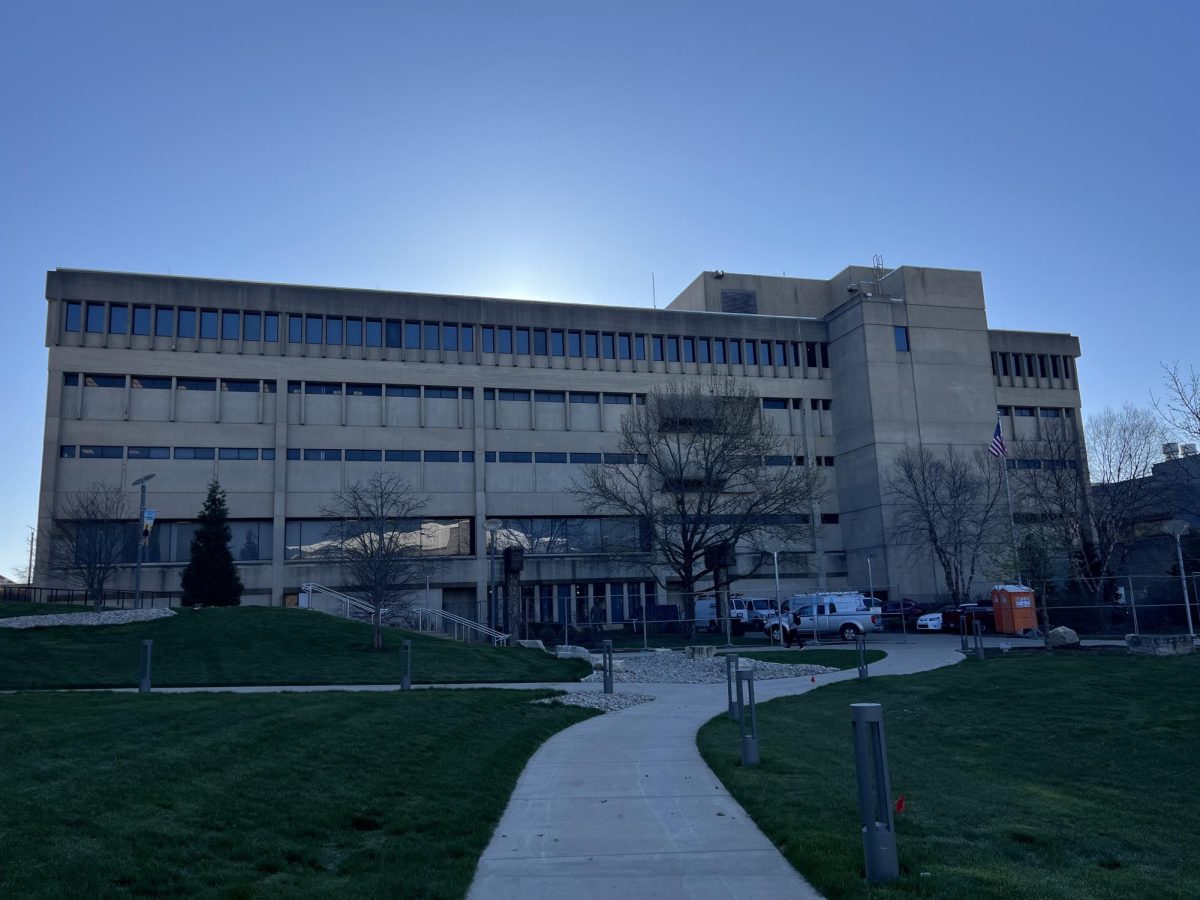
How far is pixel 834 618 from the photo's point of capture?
3975 cm

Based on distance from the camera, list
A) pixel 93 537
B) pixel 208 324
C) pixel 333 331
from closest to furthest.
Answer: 1. pixel 93 537
2. pixel 208 324
3. pixel 333 331

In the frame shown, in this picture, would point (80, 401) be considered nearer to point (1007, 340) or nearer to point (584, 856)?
point (584, 856)

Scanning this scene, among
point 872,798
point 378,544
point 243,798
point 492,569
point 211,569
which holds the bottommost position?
point 243,798

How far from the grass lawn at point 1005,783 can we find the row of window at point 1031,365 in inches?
2136

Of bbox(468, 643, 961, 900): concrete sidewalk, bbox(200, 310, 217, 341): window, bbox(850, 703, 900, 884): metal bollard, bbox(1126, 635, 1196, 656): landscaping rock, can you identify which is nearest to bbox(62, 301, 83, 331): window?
bbox(200, 310, 217, 341): window

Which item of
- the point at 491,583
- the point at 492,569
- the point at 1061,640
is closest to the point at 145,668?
the point at 492,569

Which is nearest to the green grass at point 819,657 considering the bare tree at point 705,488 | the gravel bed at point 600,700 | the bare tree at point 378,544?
the bare tree at point 705,488

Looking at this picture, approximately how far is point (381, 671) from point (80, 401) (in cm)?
3630

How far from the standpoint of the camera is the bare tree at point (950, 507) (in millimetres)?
53938

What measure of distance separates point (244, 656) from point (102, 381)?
33590 millimetres

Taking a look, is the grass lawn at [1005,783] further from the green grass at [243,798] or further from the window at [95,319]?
the window at [95,319]

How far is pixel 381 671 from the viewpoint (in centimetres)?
2567

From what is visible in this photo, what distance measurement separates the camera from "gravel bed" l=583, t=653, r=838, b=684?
26.0 meters

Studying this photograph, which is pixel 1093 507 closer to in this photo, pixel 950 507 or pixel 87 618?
pixel 950 507
